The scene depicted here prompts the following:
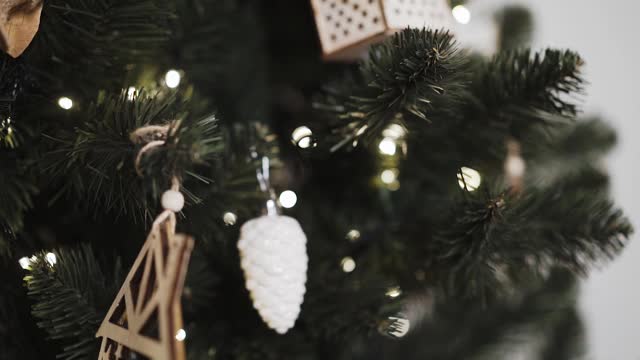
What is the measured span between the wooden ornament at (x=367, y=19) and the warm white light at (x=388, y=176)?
0.50ft

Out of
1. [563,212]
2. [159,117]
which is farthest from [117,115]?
[563,212]

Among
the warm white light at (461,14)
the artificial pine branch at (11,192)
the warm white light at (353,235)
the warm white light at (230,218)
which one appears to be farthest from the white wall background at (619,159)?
the artificial pine branch at (11,192)

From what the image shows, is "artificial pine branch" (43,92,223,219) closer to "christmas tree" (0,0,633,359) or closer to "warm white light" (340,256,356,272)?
"christmas tree" (0,0,633,359)

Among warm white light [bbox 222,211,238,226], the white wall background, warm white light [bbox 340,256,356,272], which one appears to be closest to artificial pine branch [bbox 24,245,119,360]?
warm white light [bbox 222,211,238,226]

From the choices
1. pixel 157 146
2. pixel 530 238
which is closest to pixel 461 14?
pixel 530 238

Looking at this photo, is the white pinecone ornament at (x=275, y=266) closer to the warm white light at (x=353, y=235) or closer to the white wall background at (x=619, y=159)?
the warm white light at (x=353, y=235)

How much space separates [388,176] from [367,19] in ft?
Result: 0.60

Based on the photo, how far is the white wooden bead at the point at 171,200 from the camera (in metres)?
0.33

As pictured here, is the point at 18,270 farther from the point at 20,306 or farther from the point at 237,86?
the point at 237,86

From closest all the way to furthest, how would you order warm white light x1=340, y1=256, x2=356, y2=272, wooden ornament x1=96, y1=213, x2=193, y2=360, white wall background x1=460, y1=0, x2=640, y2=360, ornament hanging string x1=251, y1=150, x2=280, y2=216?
wooden ornament x1=96, y1=213, x2=193, y2=360 < ornament hanging string x1=251, y1=150, x2=280, y2=216 < warm white light x1=340, y1=256, x2=356, y2=272 < white wall background x1=460, y1=0, x2=640, y2=360

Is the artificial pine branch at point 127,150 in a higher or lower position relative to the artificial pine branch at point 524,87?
higher

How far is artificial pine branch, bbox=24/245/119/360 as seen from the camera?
0.35 meters

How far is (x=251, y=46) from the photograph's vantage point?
625 mm

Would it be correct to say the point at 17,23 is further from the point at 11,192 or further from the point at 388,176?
the point at 388,176
